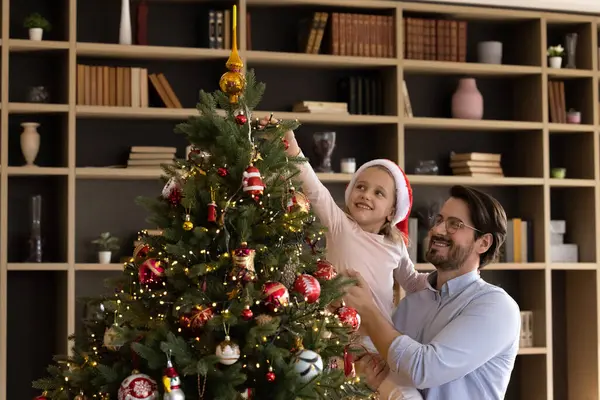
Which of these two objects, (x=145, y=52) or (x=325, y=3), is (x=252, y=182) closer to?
(x=145, y=52)

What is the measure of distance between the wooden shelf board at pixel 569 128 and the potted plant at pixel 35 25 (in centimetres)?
284

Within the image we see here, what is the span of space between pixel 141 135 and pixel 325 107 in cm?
100

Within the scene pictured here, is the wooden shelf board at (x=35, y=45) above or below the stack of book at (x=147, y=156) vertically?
above

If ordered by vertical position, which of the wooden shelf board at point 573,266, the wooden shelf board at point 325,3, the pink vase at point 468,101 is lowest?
the wooden shelf board at point 573,266

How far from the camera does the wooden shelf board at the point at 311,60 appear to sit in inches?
202

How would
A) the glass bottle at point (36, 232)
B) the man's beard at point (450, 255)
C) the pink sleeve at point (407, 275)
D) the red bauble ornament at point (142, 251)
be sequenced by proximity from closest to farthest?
1. the red bauble ornament at point (142, 251)
2. the man's beard at point (450, 255)
3. the pink sleeve at point (407, 275)
4. the glass bottle at point (36, 232)

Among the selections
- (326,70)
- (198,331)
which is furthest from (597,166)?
(198,331)

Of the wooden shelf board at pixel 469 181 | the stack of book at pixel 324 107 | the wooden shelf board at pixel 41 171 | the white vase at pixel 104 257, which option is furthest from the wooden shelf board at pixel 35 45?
the wooden shelf board at pixel 469 181

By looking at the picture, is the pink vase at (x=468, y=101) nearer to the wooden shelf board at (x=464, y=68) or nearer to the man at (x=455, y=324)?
the wooden shelf board at (x=464, y=68)

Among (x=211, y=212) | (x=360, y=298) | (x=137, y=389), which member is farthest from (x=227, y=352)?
(x=360, y=298)

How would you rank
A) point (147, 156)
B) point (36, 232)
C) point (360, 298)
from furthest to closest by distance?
point (147, 156) < point (36, 232) < point (360, 298)

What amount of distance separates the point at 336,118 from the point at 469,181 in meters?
0.87

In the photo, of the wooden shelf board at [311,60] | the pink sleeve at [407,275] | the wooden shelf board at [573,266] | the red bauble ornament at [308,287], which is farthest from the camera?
the wooden shelf board at [573,266]

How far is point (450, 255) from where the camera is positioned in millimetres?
2992
